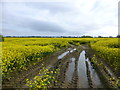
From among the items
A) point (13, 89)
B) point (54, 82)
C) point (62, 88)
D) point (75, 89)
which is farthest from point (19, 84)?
point (75, 89)

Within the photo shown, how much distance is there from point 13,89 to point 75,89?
11.0 ft

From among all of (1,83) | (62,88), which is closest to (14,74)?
(1,83)

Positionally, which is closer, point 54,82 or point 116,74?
point 54,82

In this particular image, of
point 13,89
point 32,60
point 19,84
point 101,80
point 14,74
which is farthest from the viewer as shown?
point 32,60

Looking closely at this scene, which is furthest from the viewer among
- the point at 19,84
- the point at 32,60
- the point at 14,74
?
the point at 32,60

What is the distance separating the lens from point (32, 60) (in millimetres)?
9375

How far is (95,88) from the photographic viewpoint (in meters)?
4.74

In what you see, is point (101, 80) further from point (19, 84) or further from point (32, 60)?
point (32, 60)

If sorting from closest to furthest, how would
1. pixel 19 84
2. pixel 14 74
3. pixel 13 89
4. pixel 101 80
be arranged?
pixel 13 89 → pixel 19 84 → pixel 101 80 → pixel 14 74

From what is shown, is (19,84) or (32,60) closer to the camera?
(19,84)

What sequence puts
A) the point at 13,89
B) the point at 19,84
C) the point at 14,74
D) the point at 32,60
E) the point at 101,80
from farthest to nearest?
the point at 32,60
the point at 14,74
the point at 101,80
the point at 19,84
the point at 13,89

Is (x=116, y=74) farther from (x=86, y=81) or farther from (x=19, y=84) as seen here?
(x=19, y=84)

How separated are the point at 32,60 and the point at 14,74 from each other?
127 inches

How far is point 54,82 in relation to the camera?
520 centimetres
